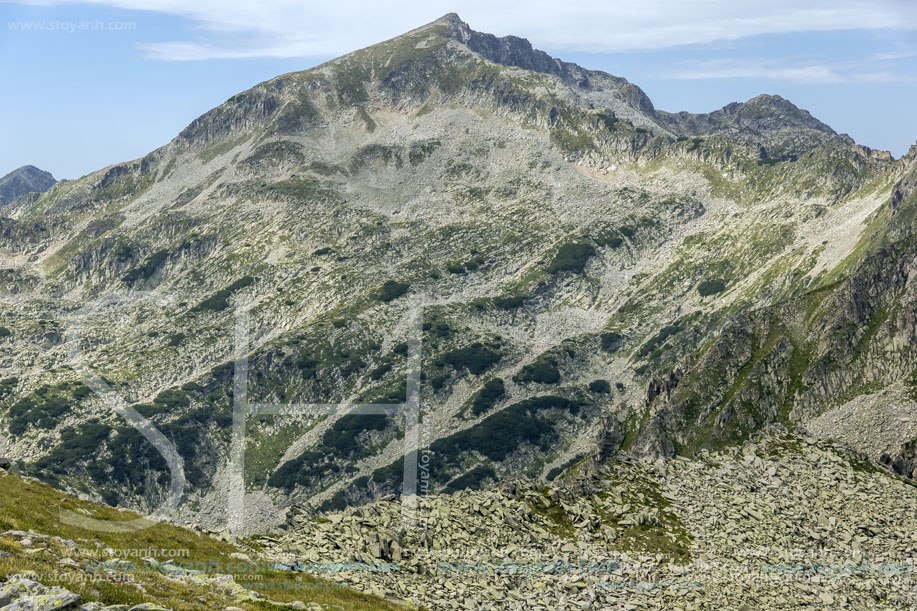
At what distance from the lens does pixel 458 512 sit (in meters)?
58.8

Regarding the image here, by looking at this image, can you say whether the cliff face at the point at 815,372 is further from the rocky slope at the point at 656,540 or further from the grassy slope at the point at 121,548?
the grassy slope at the point at 121,548

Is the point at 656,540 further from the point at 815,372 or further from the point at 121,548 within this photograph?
the point at 815,372

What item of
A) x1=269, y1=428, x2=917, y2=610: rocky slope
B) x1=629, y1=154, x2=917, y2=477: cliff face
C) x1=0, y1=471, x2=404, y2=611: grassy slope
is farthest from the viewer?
x1=629, y1=154, x2=917, y2=477: cliff face

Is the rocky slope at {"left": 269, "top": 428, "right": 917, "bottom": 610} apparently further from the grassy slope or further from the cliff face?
the cliff face

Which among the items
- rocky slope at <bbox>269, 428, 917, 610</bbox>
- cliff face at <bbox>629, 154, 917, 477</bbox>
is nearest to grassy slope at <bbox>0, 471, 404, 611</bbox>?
rocky slope at <bbox>269, 428, 917, 610</bbox>

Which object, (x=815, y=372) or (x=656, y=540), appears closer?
(x=656, y=540)

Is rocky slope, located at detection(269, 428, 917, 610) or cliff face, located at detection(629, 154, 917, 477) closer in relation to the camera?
rocky slope, located at detection(269, 428, 917, 610)

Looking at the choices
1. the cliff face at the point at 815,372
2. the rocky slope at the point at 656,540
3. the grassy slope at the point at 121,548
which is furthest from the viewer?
the cliff face at the point at 815,372

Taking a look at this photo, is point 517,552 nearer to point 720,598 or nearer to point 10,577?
point 720,598

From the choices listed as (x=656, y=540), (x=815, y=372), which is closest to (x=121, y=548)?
(x=656, y=540)

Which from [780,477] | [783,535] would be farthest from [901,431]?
[783,535]

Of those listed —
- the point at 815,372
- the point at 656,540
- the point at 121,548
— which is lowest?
the point at 656,540

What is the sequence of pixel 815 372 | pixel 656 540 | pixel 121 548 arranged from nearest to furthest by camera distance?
pixel 121 548 < pixel 656 540 < pixel 815 372

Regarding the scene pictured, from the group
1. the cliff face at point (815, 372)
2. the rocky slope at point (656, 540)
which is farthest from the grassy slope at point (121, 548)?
the cliff face at point (815, 372)
